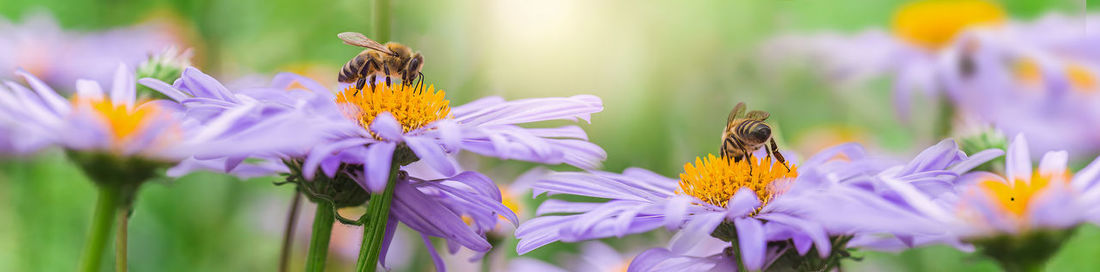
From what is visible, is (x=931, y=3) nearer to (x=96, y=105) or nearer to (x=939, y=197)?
(x=939, y=197)

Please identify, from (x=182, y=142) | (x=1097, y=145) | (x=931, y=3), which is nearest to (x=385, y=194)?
(x=182, y=142)

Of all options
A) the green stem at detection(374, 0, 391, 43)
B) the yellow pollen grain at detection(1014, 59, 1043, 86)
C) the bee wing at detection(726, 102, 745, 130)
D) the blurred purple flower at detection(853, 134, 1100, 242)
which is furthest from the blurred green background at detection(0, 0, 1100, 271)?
the blurred purple flower at detection(853, 134, 1100, 242)

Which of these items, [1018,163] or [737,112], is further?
[737,112]

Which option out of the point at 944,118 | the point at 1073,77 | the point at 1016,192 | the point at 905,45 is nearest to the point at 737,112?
the point at 1016,192

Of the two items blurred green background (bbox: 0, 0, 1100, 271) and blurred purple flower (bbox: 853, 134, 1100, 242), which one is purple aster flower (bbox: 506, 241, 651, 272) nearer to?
blurred green background (bbox: 0, 0, 1100, 271)

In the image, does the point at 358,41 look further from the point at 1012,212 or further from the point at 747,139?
the point at 1012,212

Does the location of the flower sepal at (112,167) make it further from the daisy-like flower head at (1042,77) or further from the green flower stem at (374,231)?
the daisy-like flower head at (1042,77)
